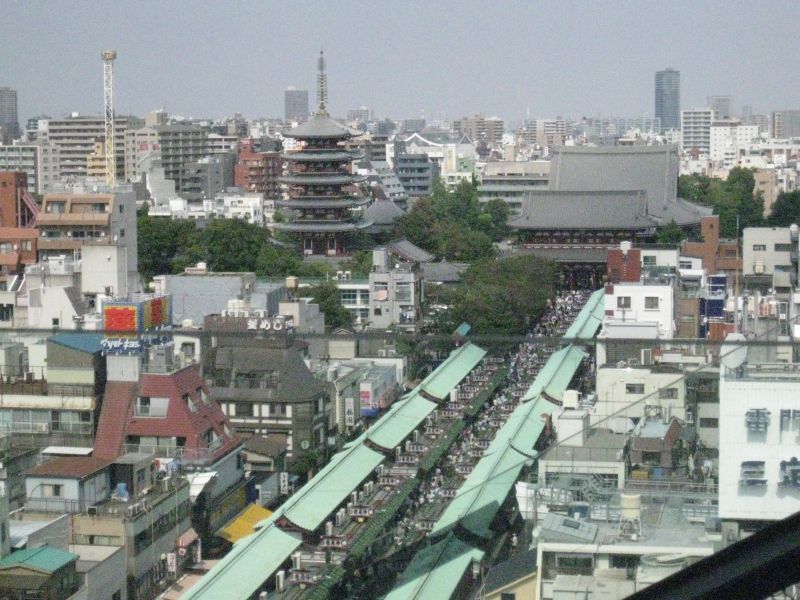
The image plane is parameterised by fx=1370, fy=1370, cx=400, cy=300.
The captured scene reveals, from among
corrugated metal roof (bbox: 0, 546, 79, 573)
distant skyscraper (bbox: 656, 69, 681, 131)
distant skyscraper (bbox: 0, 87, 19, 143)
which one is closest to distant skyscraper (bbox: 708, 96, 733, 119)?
distant skyscraper (bbox: 656, 69, 681, 131)

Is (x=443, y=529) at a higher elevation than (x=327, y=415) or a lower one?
higher

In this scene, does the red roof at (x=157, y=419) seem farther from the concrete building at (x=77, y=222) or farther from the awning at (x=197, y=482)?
the concrete building at (x=77, y=222)

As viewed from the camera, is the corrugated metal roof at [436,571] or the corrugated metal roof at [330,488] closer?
the corrugated metal roof at [436,571]

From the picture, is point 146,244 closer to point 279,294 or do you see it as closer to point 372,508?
point 279,294

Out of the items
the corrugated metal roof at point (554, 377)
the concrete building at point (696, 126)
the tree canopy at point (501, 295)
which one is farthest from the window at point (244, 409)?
the concrete building at point (696, 126)

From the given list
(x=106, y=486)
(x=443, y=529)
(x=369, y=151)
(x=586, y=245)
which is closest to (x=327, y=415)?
(x=106, y=486)
